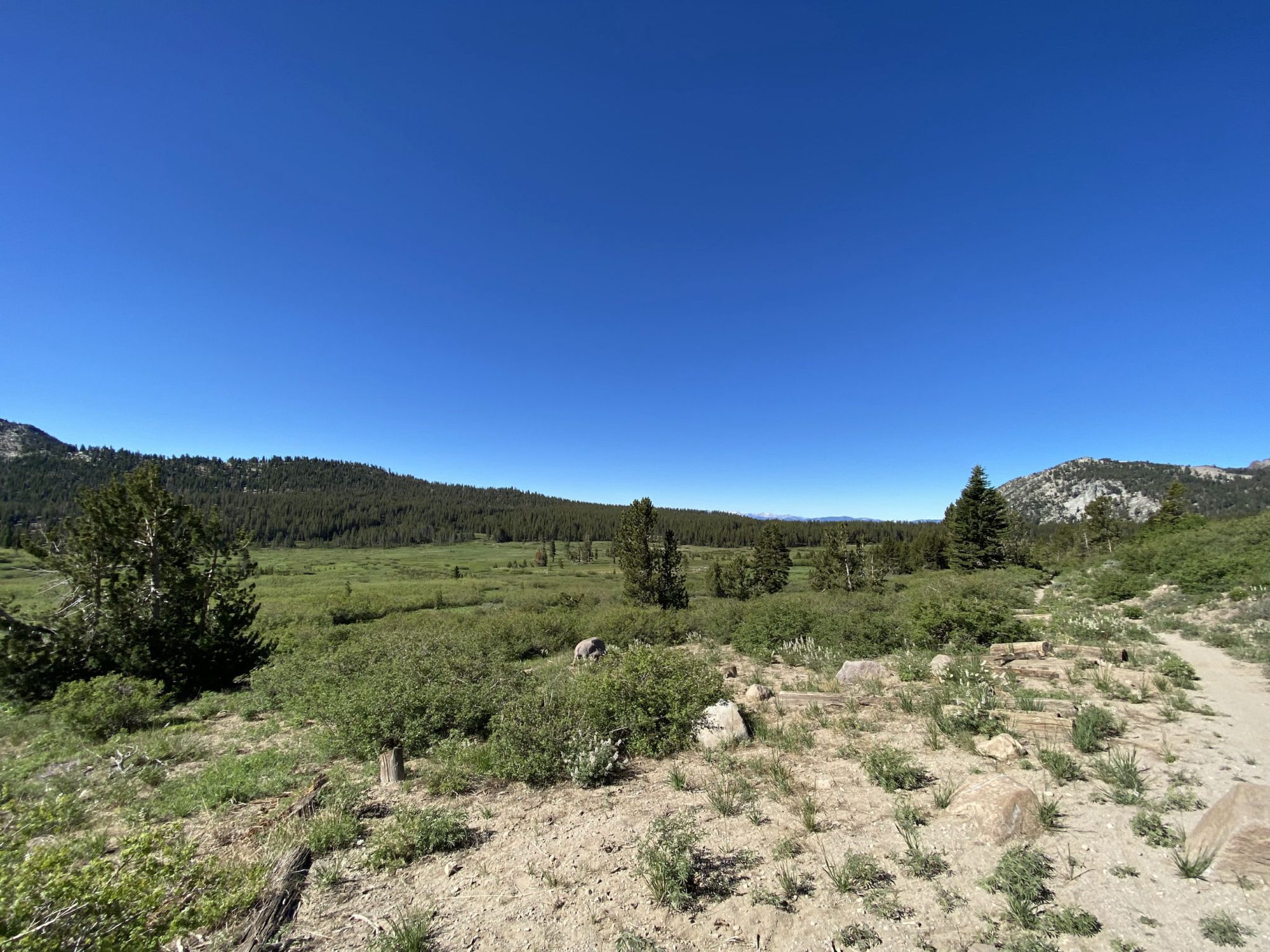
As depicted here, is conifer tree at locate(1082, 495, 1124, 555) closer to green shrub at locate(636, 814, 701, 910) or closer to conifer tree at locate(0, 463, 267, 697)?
green shrub at locate(636, 814, 701, 910)

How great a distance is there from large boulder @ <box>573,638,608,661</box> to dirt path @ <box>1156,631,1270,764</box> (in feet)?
51.4

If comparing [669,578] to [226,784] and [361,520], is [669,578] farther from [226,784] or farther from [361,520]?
[361,520]

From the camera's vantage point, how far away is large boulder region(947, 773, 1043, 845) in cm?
558

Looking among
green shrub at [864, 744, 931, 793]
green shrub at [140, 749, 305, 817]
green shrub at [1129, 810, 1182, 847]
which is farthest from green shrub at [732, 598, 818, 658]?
green shrub at [140, 749, 305, 817]

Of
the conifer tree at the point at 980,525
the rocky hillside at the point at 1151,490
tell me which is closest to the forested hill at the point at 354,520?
the rocky hillside at the point at 1151,490

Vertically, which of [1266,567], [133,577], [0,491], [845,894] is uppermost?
[0,491]

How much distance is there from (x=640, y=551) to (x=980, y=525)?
33.4m

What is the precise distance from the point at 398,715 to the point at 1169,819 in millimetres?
12264

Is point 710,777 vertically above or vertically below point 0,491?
below

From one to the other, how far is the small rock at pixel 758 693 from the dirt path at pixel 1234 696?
25.2 ft

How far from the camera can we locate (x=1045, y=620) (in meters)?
19.9

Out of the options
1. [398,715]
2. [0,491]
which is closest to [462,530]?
[0,491]

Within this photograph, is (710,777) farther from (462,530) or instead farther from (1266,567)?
(462,530)

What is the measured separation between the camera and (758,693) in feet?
38.8
